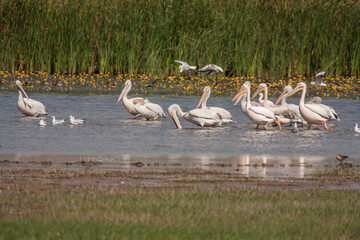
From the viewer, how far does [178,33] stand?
78.0 feet

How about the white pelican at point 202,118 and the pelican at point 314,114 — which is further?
the pelican at point 314,114

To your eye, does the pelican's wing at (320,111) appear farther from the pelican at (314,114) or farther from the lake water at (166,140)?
the lake water at (166,140)

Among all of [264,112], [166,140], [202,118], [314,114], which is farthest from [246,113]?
[166,140]

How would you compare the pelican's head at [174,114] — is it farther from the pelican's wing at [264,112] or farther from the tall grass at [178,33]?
Result: the tall grass at [178,33]

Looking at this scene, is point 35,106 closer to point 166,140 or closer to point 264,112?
point 166,140

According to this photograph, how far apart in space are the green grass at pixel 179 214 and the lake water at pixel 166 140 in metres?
2.27

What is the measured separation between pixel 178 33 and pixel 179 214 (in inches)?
700

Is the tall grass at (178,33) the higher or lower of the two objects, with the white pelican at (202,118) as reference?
higher

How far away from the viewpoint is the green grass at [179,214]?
5730 mm

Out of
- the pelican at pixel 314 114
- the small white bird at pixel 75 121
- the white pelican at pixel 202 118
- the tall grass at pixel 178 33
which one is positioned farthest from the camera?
the tall grass at pixel 178 33

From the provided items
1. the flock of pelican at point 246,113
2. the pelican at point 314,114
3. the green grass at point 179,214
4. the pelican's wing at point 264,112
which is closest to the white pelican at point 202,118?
the flock of pelican at point 246,113

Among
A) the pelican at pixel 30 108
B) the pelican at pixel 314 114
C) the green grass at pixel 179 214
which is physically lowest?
the pelican at pixel 30 108

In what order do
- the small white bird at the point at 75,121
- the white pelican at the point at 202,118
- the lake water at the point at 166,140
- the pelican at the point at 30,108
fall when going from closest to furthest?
the lake water at the point at 166,140 < the small white bird at the point at 75,121 < the white pelican at the point at 202,118 < the pelican at the point at 30,108

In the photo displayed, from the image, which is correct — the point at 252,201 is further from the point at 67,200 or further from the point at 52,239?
the point at 52,239
